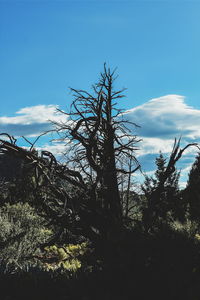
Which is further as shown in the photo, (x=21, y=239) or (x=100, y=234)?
(x=21, y=239)

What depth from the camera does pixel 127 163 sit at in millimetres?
8438

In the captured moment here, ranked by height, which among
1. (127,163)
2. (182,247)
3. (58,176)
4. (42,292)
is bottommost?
(42,292)

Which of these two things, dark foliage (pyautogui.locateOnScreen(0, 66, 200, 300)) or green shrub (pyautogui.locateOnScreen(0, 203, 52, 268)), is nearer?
dark foliage (pyautogui.locateOnScreen(0, 66, 200, 300))

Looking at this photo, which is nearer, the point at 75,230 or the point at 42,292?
the point at 42,292

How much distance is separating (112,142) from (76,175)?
3.83 ft

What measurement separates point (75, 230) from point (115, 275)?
1967mm

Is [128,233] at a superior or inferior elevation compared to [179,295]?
superior

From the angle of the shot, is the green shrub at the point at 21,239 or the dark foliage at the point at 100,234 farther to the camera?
the green shrub at the point at 21,239

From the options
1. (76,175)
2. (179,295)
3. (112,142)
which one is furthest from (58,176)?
(179,295)

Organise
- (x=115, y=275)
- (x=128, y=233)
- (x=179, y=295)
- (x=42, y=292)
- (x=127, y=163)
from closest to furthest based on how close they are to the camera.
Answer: (x=179, y=295)
(x=115, y=275)
(x=42, y=292)
(x=128, y=233)
(x=127, y=163)

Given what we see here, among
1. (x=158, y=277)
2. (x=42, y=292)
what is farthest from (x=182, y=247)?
(x=42, y=292)

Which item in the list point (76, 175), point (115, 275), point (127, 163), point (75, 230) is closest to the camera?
point (115, 275)

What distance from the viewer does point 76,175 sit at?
22.6 ft

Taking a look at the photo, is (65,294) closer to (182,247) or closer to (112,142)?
(182,247)
